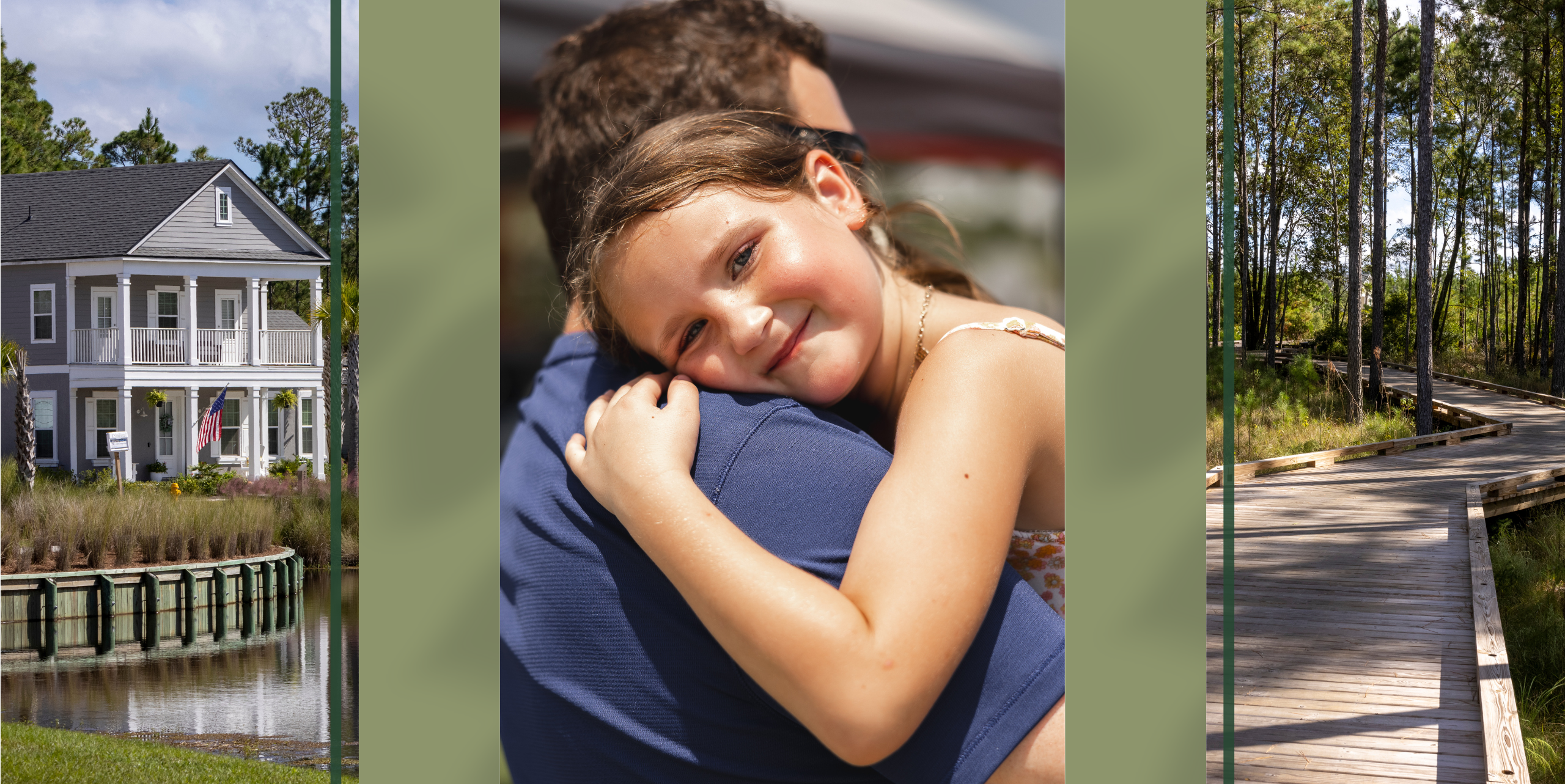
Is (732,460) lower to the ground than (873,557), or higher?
higher

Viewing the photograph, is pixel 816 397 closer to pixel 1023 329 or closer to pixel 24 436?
pixel 1023 329

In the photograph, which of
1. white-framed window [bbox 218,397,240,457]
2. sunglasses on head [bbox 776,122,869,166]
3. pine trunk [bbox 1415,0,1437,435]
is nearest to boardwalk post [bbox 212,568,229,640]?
white-framed window [bbox 218,397,240,457]

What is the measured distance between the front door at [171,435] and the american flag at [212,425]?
541 millimetres

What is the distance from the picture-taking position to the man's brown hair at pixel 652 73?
1.96 meters

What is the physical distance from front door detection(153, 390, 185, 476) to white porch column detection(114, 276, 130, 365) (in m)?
→ 1.18

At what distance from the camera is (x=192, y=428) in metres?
21.4

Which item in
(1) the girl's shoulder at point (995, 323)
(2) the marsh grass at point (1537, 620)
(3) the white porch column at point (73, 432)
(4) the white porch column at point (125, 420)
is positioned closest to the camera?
(1) the girl's shoulder at point (995, 323)

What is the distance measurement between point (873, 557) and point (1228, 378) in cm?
71

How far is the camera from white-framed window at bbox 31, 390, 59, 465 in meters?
21.8

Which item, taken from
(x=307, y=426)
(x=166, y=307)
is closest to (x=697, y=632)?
(x=307, y=426)

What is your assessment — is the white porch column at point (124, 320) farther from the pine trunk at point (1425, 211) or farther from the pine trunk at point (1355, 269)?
the pine trunk at point (1425, 211)

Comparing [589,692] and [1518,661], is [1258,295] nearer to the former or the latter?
[1518,661]

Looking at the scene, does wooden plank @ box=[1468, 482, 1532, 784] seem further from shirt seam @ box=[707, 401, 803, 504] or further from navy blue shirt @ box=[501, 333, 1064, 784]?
shirt seam @ box=[707, 401, 803, 504]

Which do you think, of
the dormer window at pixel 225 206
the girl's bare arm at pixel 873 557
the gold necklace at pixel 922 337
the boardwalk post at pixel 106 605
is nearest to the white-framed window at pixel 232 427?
the dormer window at pixel 225 206
